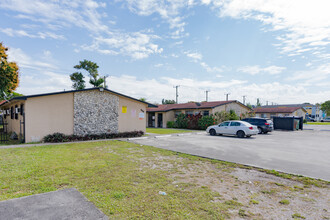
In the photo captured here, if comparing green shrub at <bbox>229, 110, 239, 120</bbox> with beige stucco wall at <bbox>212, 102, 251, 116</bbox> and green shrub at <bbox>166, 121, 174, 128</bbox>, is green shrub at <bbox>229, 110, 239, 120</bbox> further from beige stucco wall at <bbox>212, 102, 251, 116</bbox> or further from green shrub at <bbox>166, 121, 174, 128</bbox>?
green shrub at <bbox>166, 121, 174, 128</bbox>

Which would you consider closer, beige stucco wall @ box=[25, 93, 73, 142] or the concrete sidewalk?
the concrete sidewalk

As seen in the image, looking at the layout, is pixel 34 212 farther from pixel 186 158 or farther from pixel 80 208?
pixel 186 158

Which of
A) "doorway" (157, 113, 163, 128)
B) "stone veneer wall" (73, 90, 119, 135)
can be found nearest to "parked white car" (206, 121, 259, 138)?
"stone veneer wall" (73, 90, 119, 135)

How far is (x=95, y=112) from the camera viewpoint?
1438cm

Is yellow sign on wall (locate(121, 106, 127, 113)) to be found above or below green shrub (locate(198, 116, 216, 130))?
above

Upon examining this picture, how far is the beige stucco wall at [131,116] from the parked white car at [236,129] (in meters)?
6.72

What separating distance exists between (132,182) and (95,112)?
10.6 m

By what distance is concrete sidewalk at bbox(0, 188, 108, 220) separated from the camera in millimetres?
3262

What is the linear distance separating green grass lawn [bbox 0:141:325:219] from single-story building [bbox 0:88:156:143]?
464 centimetres

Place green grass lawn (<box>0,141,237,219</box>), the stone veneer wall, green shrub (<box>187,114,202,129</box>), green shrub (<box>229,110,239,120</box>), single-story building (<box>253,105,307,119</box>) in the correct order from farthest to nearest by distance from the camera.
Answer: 1. single-story building (<box>253,105,307,119</box>)
2. green shrub (<box>229,110,239,120</box>)
3. green shrub (<box>187,114,202,129</box>)
4. the stone veneer wall
5. green grass lawn (<box>0,141,237,219</box>)

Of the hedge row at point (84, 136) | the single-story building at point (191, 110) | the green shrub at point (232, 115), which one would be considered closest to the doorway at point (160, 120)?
the single-story building at point (191, 110)

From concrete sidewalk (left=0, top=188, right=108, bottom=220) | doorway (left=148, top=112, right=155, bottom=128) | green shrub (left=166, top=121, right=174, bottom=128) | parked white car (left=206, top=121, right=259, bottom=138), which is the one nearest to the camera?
concrete sidewalk (left=0, top=188, right=108, bottom=220)

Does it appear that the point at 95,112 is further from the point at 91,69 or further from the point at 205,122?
the point at 91,69

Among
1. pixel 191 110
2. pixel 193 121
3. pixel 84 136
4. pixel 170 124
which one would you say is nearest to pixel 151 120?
pixel 170 124
